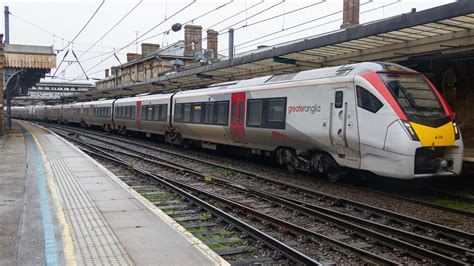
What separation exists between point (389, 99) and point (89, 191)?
6.51 metres

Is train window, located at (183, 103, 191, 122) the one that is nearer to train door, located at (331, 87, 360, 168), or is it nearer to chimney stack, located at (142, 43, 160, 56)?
train door, located at (331, 87, 360, 168)

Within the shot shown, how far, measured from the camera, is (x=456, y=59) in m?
12.5

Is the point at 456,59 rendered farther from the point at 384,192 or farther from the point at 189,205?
the point at 189,205

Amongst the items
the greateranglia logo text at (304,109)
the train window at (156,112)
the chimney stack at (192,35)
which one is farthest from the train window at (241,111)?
the chimney stack at (192,35)

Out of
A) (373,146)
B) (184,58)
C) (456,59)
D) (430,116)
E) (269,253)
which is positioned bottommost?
(269,253)

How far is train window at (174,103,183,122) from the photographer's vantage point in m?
19.2

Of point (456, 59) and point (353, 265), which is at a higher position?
point (456, 59)

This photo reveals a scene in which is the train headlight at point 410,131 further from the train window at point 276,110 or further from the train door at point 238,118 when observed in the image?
the train door at point 238,118

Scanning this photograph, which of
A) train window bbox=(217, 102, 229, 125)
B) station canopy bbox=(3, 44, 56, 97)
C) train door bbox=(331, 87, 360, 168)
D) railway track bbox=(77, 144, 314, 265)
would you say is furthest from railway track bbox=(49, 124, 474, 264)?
station canopy bbox=(3, 44, 56, 97)

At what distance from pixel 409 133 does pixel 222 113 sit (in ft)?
26.5

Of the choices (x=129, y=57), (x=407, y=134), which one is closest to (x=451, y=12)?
(x=407, y=134)

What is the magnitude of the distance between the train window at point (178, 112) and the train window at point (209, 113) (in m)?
2.60

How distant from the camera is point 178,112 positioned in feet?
64.1

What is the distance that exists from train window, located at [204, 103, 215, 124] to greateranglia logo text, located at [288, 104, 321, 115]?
16.5 ft
